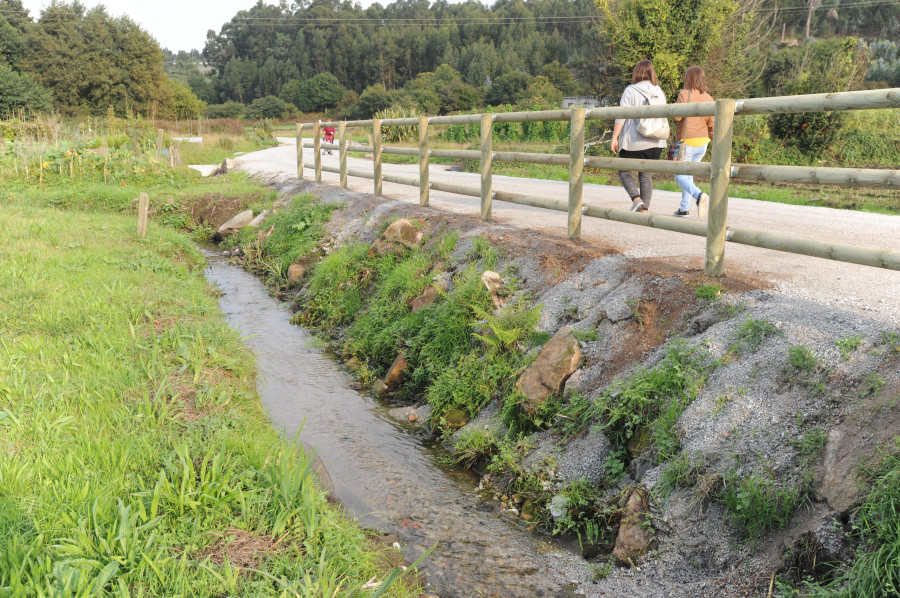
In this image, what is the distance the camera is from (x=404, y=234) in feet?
29.6

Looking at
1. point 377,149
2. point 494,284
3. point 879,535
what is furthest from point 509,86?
point 879,535

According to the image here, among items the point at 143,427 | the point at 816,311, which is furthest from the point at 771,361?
the point at 143,427

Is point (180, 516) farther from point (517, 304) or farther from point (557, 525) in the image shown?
point (517, 304)

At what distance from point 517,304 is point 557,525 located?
237cm

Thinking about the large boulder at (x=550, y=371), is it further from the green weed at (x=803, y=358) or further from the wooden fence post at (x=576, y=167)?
the wooden fence post at (x=576, y=167)

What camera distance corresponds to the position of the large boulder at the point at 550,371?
528cm

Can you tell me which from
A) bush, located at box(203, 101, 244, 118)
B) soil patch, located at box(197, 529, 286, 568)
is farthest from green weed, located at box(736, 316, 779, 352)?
bush, located at box(203, 101, 244, 118)

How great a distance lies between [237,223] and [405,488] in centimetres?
1055

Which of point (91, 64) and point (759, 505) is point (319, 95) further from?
point (759, 505)

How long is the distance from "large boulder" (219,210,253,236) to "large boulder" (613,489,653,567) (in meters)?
11.9

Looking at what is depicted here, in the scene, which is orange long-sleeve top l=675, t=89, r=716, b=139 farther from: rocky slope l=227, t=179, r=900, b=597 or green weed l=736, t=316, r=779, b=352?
green weed l=736, t=316, r=779, b=352

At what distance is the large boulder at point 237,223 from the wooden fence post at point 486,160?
7328mm

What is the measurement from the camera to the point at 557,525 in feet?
14.6

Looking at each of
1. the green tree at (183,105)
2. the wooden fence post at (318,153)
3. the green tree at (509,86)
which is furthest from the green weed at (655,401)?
the green tree at (509,86)
